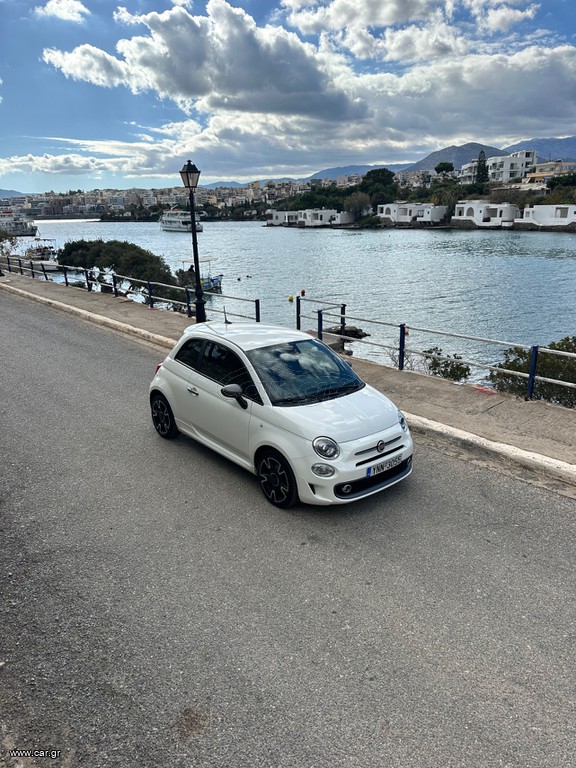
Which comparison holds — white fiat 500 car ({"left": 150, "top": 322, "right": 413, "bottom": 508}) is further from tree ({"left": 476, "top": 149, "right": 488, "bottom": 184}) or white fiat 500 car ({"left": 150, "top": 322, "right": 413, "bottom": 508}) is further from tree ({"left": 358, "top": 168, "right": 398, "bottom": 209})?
tree ({"left": 476, "top": 149, "right": 488, "bottom": 184})

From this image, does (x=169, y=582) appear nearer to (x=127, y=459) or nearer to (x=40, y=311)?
(x=127, y=459)

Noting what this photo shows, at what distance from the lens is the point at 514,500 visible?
209 inches

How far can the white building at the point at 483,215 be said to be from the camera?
12025cm

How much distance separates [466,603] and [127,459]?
4352 millimetres

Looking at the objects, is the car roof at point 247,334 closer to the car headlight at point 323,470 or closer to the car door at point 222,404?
the car door at point 222,404

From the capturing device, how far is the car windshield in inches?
216

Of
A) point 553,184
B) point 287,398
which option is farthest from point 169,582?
point 553,184

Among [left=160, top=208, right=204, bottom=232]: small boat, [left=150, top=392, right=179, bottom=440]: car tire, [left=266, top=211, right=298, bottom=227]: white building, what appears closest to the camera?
[left=150, top=392, right=179, bottom=440]: car tire

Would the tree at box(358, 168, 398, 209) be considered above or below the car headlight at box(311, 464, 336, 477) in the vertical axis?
above

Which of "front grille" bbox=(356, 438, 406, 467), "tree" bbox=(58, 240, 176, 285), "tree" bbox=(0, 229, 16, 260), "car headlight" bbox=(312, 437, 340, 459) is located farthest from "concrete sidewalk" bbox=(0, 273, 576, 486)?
"tree" bbox=(0, 229, 16, 260)

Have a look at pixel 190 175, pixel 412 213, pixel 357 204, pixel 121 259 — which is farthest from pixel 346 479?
pixel 357 204

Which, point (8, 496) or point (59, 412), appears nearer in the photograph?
point (8, 496)

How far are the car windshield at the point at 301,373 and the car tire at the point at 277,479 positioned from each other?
59 cm

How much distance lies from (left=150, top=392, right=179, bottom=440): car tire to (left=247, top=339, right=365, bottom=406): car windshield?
5.61ft
